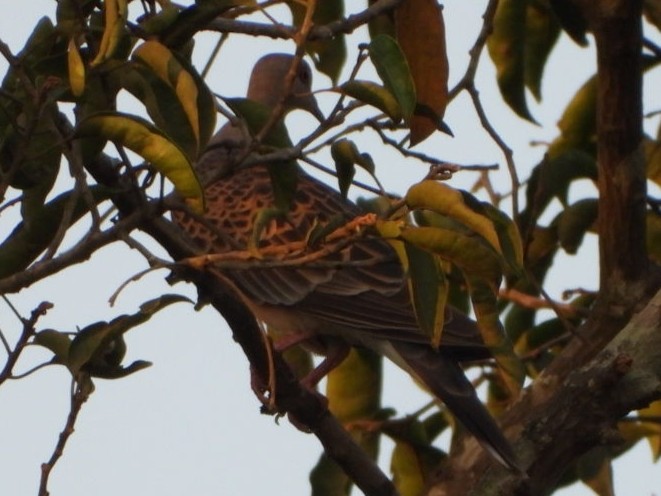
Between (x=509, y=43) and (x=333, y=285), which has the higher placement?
(x=509, y=43)

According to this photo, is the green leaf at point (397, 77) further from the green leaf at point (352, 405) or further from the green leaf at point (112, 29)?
the green leaf at point (352, 405)

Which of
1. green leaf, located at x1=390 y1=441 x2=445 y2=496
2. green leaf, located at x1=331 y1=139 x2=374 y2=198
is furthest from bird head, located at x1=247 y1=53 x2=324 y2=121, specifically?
green leaf, located at x1=331 y1=139 x2=374 y2=198

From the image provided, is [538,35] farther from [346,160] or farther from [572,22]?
[346,160]

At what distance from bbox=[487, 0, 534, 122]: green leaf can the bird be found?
552 mm

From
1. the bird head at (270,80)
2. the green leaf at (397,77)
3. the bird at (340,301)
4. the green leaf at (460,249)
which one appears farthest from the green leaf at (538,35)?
the green leaf at (460,249)

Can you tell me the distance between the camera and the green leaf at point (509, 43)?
4.22m

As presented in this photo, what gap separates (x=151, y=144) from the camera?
7.68 ft

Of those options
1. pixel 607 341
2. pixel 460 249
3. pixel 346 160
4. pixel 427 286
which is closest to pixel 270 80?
pixel 607 341

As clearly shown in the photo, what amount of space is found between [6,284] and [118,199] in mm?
316

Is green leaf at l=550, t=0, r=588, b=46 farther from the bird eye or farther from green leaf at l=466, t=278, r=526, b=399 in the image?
the bird eye

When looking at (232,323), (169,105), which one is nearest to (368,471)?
(232,323)

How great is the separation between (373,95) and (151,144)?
0.38 metres

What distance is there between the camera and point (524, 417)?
12.9 feet

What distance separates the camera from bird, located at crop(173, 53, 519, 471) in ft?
13.7
